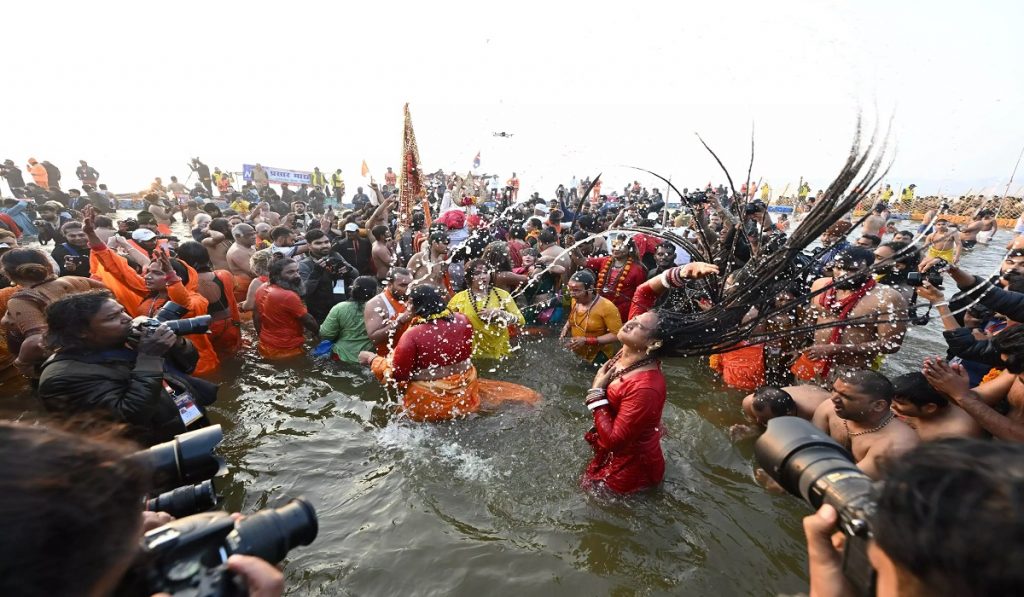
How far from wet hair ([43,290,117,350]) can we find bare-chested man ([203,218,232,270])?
5.13 m

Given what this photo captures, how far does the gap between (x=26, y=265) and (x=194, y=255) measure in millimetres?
1633

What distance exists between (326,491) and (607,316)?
3.56 m

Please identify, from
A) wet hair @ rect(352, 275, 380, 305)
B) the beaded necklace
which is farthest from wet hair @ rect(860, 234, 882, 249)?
wet hair @ rect(352, 275, 380, 305)

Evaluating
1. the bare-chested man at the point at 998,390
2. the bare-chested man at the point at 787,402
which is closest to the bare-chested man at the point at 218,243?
the bare-chested man at the point at 787,402

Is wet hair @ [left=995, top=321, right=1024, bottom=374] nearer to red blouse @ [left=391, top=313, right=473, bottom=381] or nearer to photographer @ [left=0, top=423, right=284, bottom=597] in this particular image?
red blouse @ [left=391, top=313, right=473, bottom=381]

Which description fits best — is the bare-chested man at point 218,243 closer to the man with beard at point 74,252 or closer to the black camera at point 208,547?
the man with beard at point 74,252

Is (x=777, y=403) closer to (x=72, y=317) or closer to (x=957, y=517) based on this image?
(x=957, y=517)

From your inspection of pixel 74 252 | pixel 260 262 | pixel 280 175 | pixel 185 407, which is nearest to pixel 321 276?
pixel 260 262

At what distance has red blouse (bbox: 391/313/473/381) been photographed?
3926 mm

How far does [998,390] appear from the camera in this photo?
3084mm

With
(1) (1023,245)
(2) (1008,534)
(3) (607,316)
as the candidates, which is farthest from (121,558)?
(1) (1023,245)

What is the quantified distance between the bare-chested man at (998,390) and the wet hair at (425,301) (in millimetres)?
3634

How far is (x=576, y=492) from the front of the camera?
374 centimetres

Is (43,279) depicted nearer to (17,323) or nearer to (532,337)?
(17,323)
